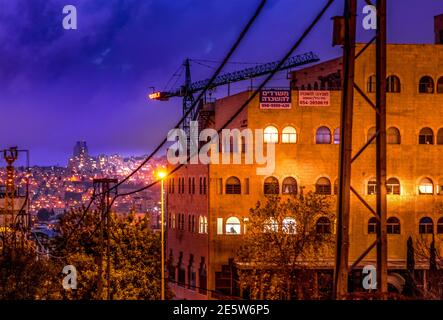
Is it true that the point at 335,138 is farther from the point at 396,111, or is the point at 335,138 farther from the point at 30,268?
the point at 30,268

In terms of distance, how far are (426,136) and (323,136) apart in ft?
22.0

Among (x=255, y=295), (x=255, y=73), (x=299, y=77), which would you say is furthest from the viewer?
(x=255, y=73)

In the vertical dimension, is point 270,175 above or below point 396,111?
below

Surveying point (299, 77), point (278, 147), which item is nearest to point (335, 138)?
point (278, 147)

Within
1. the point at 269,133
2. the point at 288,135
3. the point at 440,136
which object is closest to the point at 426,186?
the point at 440,136

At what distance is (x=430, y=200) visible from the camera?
192ft

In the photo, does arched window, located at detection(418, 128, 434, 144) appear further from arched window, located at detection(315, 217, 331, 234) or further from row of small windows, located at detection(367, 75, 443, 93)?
arched window, located at detection(315, 217, 331, 234)

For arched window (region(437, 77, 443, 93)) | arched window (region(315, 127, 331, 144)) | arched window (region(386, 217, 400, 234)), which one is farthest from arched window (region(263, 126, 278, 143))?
arched window (region(437, 77, 443, 93))

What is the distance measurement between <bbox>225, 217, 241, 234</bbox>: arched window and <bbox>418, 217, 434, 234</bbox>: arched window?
11595 mm

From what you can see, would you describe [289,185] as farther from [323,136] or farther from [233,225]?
[233,225]

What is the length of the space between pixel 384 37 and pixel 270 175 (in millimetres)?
42324

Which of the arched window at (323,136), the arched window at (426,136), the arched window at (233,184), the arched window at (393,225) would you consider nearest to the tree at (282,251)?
the arched window at (233,184)

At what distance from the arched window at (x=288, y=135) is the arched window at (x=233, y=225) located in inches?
231
